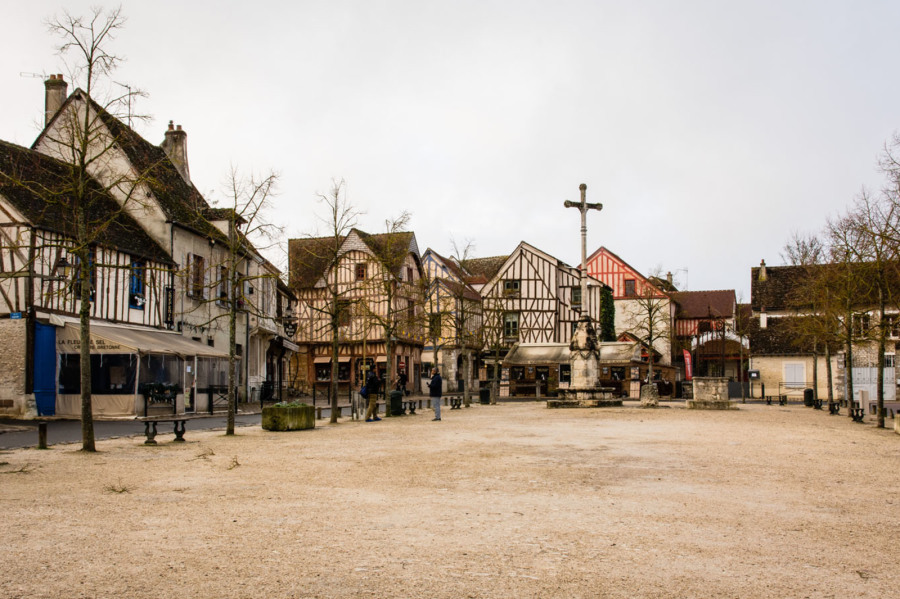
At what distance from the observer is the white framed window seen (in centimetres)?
4416

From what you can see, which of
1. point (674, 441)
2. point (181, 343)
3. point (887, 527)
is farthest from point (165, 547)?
point (181, 343)

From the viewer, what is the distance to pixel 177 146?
30.6m

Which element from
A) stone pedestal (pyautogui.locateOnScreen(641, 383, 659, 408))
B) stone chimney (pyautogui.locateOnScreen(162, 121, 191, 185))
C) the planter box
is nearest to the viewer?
the planter box

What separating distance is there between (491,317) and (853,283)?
19.2 m

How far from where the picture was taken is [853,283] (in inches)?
834

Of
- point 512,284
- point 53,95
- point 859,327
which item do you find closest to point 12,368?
point 53,95

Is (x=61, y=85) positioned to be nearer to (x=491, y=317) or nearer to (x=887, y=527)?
(x=491, y=317)

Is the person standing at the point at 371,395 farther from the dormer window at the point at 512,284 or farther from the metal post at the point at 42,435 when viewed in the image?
the dormer window at the point at 512,284

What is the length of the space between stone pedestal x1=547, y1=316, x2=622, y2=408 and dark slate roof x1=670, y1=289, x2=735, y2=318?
35.5 meters

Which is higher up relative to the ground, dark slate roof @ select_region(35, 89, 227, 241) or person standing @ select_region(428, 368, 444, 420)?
dark slate roof @ select_region(35, 89, 227, 241)

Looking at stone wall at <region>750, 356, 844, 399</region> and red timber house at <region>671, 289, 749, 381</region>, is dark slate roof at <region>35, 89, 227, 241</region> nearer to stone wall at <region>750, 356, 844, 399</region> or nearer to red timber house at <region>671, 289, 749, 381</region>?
stone wall at <region>750, 356, 844, 399</region>

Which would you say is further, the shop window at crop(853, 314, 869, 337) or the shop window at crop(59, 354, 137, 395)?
the shop window at crop(59, 354, 137, 395)

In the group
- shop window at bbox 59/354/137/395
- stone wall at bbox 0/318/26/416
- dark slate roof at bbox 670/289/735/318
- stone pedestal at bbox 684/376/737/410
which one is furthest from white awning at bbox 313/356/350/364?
dark slate roof at bbox 670/289/735/318

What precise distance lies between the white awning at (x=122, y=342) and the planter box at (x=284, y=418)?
16.6 feet
